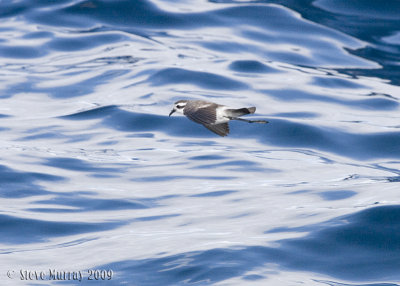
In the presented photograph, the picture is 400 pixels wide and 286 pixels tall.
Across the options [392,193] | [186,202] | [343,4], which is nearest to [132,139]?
[186,202]

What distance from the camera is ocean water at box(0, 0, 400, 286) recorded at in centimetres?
767

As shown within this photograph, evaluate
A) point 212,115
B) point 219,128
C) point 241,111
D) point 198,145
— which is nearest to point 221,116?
point 212,115

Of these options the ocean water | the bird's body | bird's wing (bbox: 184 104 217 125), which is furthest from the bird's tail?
the ocean water

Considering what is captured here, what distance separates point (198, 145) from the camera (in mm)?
11742

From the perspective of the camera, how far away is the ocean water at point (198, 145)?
25.2ft

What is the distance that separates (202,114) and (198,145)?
452 centimetres

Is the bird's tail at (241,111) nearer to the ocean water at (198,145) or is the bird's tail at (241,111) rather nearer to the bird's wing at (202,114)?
the bird's wing at (202,114)

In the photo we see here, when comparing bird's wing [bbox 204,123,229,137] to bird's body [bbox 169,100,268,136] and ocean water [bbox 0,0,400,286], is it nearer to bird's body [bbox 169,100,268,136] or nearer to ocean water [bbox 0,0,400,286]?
bird's body [bbox 169,100,268,136]

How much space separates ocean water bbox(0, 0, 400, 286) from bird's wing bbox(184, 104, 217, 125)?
119 centimetres

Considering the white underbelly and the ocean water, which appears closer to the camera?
the white underbelly

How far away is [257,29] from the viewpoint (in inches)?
666

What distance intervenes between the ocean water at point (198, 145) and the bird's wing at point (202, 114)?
1.19m

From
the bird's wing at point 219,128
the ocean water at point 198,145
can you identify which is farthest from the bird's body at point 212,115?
the ocean water at point 198,145

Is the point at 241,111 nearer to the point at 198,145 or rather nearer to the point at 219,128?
the point at 219,128
